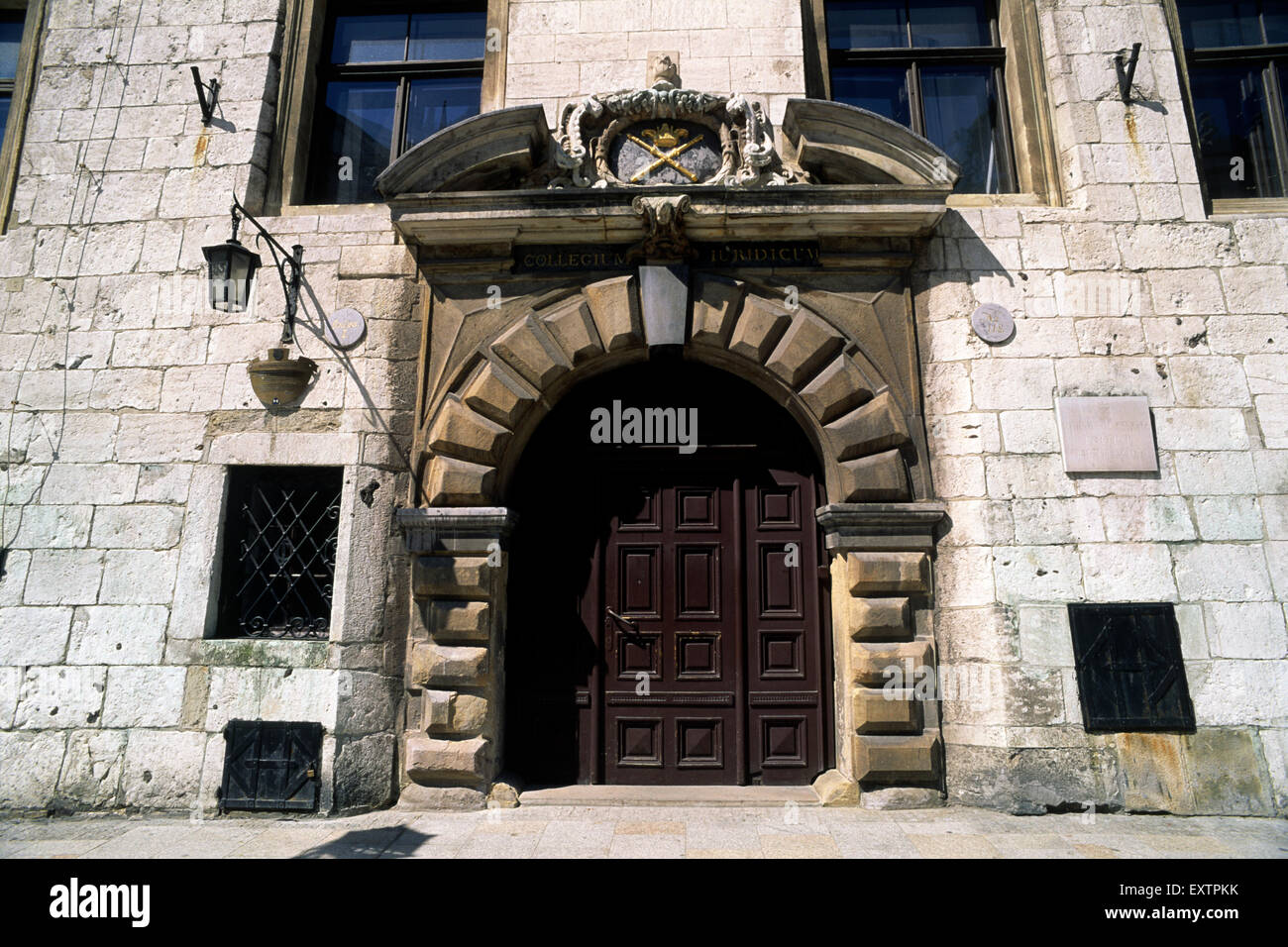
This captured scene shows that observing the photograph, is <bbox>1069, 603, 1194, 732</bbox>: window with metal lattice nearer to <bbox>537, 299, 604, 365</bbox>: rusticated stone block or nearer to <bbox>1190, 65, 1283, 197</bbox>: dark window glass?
<bbox>1190, 65, 1283, 197</bbox>: dark window glass

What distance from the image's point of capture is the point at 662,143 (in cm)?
585

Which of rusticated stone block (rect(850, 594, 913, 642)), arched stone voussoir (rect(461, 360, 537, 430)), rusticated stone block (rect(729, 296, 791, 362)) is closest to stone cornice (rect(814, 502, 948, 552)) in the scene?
rusticated stone block (rect(850, 594, 913, 642))

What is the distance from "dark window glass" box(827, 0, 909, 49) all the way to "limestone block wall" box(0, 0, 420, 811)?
165 inches

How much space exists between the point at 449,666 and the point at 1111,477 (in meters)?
4.73

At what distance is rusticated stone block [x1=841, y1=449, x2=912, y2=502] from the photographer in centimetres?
535

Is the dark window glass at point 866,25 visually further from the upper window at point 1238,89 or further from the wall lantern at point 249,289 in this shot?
the wall lantern at point 249,289

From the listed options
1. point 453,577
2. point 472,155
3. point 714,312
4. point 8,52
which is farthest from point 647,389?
point 8,52

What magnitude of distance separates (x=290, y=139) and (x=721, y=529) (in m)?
4.75

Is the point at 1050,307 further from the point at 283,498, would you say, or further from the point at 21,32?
the point at 21,32

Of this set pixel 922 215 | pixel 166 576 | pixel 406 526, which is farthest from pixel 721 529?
pixel 166 576

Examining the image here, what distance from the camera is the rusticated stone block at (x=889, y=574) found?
5238 mm

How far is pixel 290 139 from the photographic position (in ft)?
20.8
